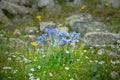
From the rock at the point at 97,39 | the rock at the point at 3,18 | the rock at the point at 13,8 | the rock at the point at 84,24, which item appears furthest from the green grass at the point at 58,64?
the rock at the point at 13,8

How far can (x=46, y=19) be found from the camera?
39.5 ft

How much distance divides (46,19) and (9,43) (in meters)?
3.50

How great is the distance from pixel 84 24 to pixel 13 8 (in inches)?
115

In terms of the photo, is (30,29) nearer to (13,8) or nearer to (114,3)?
(13,8)

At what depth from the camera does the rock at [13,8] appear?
12.1 m

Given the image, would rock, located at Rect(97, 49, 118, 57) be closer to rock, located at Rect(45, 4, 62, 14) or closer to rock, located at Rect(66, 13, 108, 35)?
rock, located at Rect(66, 13, 108, 35)

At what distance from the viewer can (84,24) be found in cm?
1073

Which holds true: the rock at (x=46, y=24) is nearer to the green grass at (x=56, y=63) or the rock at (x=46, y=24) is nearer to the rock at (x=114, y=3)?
the green grass at (x=56, y=63)

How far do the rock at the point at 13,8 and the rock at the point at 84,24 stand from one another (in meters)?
1.80

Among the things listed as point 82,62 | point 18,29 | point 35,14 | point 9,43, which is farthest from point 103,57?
point 35,14

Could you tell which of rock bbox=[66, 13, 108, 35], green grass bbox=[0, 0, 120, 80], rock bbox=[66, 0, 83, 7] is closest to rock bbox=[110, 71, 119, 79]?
green grass bbox=[0, 0, 120, 80]

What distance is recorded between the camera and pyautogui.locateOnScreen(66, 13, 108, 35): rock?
34.3 ft

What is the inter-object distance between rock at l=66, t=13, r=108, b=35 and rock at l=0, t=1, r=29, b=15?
1802 millimetres

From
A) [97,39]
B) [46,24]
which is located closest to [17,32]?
[46,24]
